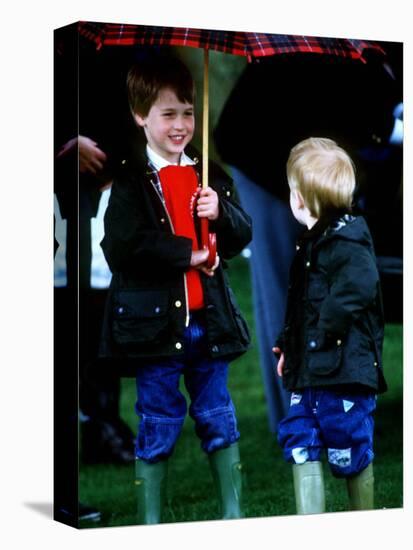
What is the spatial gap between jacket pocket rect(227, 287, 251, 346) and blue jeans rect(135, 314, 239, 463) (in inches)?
6.3

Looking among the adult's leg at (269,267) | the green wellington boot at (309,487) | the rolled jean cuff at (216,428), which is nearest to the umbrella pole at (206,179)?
the adult's leg at (269,267)

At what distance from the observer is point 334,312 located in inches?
303

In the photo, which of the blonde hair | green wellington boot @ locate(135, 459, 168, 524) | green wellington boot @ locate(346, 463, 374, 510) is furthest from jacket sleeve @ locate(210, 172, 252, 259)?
green wellington boot @ locate(346, 463, 374, 510)

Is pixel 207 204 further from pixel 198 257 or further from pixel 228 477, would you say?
pixel 228 477

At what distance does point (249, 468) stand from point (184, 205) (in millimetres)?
1705

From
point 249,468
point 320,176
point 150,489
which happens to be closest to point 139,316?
point 150,489

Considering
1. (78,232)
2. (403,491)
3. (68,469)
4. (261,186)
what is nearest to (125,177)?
(78,232)

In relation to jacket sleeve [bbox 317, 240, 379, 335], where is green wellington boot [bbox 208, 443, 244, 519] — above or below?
below

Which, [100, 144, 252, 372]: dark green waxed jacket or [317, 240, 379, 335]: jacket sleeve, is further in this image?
[317, 240, 379, 335]: jacket sleeve

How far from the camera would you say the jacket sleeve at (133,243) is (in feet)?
24.8

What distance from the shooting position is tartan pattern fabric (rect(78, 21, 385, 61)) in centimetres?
754

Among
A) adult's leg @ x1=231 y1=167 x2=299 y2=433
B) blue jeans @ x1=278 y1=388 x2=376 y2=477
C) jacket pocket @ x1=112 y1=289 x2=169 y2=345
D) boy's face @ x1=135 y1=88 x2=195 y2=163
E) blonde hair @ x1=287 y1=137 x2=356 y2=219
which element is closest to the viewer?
jacket pocket @ x1=112 y1=289 x2=169 y2=345

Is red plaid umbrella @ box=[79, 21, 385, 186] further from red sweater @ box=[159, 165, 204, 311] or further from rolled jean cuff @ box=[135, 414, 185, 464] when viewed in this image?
rolled jean cuff @ box=[135, 414, 185, 464]

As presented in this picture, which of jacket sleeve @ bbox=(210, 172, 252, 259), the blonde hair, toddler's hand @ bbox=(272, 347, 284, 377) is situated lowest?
toddler's hand @ bbox=(272, 347, 284, 377)
